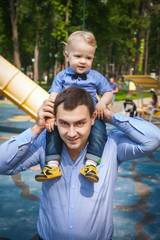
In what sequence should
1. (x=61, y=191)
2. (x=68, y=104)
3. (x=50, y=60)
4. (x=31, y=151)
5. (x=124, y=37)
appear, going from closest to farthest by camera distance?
(x=68, y=104), (x=61, y=191), (x=31, y=151), (x=124, y=37), (x=50, y=60)

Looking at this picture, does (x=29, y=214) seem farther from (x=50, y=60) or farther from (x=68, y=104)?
(x=50, y=60)

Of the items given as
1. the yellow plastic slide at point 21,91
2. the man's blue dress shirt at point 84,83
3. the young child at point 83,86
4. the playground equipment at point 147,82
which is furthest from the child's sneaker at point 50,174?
the playground equipment at point 147,82

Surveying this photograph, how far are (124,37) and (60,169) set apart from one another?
30902 mm

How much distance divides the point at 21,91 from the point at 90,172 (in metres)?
7.74

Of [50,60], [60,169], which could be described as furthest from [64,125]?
[50,60]

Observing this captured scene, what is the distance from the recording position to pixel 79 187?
1.93m

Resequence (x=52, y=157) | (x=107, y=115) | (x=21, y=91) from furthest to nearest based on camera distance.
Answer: (x=21, y=91) → (x=107, y=115) → (x=52, y=157)

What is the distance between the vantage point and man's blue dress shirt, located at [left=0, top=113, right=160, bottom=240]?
189 centimetres

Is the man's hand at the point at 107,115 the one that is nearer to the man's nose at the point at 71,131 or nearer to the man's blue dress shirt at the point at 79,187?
the man's blue dress shirt at the point at 79,187

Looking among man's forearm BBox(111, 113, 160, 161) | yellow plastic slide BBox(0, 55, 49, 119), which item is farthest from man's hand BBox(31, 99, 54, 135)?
yellow plastic slide BBox(0, 55, 49, 119)

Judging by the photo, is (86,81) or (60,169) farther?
(86,81)

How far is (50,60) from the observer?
44906 mm

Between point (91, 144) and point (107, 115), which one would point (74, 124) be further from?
point (107, 115)

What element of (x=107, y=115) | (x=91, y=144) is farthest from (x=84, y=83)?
(x=91, y=144)
